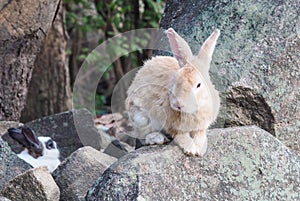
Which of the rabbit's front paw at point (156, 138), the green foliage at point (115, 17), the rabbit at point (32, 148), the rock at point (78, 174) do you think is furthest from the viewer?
the green foliage at point (115, 17)

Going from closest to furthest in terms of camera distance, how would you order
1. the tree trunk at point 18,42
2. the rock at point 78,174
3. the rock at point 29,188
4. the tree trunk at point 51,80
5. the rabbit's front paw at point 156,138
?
the rabbit's front paw at point 156,138 → the rock at point 29,188 → the rock at point 78,174 → the tree trunk at point 18,42 → the tree trunk at point 51,80

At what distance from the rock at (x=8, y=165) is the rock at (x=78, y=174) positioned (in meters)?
0.34

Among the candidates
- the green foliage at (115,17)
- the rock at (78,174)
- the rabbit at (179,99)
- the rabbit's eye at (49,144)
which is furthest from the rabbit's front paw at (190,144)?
the green foliage at (115,17)

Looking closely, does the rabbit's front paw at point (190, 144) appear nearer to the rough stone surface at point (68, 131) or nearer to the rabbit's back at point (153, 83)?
the rabbit's back at point (153, 83)

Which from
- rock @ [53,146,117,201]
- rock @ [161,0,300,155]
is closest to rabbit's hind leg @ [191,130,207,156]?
rock @ [161,0,300,155]

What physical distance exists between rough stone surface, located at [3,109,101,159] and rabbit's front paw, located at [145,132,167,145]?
2.17 meters

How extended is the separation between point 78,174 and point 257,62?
142cm

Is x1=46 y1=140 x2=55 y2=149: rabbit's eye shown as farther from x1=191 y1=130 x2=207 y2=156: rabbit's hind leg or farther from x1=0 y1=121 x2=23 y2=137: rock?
x1=191 y1=130 x2=207 y2=156: rabbit's hind leg

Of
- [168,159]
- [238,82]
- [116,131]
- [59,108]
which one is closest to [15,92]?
[116,131]

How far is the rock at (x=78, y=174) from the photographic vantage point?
13.8 feet

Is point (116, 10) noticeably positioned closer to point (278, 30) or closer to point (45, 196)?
point (278, 30)

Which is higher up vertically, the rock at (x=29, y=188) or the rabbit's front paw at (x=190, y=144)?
the rabbit's front paw at (x=190, y=144)

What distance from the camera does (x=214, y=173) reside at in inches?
141

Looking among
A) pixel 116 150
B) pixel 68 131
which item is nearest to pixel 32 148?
pixel 68 131
